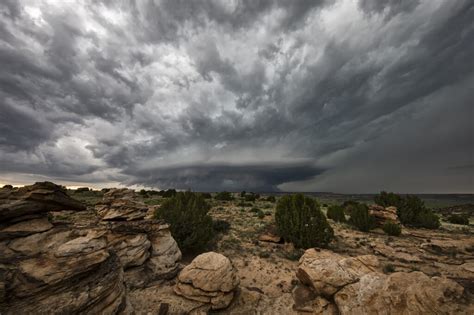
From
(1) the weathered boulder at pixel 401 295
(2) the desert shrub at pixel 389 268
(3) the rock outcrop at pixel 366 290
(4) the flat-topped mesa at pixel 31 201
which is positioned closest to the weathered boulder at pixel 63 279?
(4) the flat-topped mesa at pixel 31 201

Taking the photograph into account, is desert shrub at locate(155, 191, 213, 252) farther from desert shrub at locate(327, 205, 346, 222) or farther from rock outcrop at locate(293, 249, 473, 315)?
desert shrub at locate(327, 205, 346, 222)

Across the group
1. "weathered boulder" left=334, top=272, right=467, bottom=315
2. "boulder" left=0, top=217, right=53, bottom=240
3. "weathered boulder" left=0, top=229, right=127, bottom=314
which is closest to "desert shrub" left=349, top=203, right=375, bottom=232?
"weathered boulder" left=334, top=272, right=467, bottom=315

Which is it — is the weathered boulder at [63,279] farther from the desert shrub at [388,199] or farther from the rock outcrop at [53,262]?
the desert shrub at [388,199]

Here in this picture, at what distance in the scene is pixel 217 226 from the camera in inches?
707

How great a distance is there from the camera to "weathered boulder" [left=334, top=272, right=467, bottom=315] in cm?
543

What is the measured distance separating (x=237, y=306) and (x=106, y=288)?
17.1ft

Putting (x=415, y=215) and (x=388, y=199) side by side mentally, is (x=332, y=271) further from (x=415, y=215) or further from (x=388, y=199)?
(x=388, y=199)

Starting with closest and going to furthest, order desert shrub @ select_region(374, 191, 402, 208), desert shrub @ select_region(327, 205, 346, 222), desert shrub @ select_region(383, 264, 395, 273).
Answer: desert shrub @ select_region(383, 264, 395, 273) → desert shrub @ select_region(327, 205, 346, 222) → desert shrub @ select_region(374, 191, 402, 208)

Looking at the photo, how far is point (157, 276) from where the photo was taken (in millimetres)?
9289

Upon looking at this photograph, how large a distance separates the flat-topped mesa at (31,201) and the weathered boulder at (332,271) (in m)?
9.94

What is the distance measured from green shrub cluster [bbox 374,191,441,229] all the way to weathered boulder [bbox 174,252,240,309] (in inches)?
960

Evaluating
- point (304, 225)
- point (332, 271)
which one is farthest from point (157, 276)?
point (304, 225)

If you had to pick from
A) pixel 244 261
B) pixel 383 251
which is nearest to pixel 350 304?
pixel 244 261

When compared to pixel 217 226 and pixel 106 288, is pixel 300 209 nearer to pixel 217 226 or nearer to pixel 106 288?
pixel 217 226
